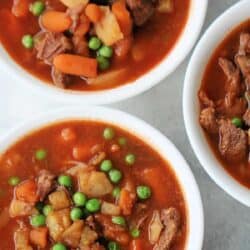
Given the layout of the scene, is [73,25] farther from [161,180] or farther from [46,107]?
[161,180]

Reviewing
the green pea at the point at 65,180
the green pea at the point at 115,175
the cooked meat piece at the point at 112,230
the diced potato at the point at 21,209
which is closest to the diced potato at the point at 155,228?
the cooked meat piece at the point at 112,230

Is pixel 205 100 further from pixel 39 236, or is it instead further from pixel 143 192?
pixel 39 236

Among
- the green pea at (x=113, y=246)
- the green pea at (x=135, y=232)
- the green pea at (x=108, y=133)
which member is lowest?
the green pea at (x=113, y=246)

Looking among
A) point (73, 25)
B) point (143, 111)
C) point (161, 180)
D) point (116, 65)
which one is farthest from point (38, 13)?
point (161, 180)

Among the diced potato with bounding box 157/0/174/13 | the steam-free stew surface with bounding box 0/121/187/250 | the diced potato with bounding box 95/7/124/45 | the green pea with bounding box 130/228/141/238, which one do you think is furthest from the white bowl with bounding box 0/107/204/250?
the diced potato with bounding box 157/0/174/13

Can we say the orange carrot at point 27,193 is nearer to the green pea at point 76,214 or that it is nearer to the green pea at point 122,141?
the green pea at point 76,214

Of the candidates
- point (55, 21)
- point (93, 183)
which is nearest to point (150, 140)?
point (93, 183)

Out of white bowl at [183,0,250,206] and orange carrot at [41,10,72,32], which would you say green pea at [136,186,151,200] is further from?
orange carrot at [41,10,72,32]

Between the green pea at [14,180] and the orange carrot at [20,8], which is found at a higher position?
the orange carrot at [20,8]
